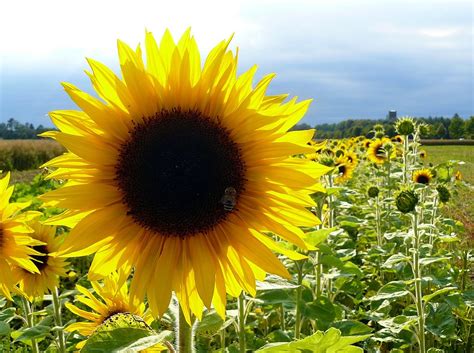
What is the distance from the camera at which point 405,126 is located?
19.8 ft

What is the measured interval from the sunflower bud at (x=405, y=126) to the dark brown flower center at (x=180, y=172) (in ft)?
14.8

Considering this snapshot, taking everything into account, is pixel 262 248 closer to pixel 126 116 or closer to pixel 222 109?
pixel 222 109

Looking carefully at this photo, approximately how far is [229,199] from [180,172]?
17 cm

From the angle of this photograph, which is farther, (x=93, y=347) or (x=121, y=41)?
(x=121, y=41)

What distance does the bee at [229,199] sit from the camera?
5.89 feet

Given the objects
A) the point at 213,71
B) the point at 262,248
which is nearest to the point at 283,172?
the point at 262,248

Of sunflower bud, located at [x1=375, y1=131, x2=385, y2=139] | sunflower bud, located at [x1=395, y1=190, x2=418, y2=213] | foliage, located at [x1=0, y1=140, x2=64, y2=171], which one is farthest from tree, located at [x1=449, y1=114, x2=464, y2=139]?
sunflower bud, located at [x1=395, y1=190, x2=418, y2=213]

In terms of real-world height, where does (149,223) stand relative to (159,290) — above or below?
above

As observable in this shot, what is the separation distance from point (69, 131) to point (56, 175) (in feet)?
0.47

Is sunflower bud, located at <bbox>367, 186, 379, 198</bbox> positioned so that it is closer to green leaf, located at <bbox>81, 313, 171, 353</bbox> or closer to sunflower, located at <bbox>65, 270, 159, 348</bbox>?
sunflower, located at <bbox>65, 270, 159, 348</bbox>

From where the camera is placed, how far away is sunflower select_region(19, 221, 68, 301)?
3.19 metres

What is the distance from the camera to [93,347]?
160cm

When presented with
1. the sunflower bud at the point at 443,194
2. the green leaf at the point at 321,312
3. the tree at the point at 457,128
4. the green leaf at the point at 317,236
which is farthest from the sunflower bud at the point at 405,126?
the tree at the point at 457,128

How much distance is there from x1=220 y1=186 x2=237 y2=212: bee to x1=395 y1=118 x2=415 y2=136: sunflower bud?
4556 mm
